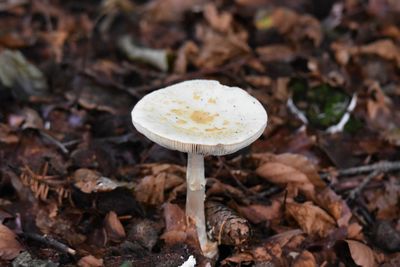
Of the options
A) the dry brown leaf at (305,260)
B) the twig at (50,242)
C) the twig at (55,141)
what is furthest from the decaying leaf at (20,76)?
the dry brown leaf at (305,260)

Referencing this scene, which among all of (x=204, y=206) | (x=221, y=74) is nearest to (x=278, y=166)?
(x=204, y=206)

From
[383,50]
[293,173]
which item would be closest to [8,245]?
[293,173]

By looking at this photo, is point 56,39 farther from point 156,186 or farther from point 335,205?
point 335,205

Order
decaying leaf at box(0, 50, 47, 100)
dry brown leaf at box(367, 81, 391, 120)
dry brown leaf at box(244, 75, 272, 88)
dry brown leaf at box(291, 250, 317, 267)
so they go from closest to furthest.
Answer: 1. dry brown leaf at box(291, 250, 317, 267)
2. decaying leaf at box(0, 50, 47, 100)
3. dry brown leaf at box(367, 81, 391, 120)
4. dry brown leaf at box(244, 75, 272, 88)

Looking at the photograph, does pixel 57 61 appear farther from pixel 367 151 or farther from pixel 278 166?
pixel 367 151

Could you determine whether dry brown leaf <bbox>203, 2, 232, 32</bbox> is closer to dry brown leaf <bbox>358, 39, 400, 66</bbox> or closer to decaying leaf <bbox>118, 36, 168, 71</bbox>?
decaying leaf <bbox>118, 36, 168, 71</bbox>

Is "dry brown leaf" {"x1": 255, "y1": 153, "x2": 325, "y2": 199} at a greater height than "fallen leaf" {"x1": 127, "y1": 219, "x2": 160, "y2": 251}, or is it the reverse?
"dry brown leaf" {"x1": 255, "y1": 153, "x2": 325, "y2": 199}

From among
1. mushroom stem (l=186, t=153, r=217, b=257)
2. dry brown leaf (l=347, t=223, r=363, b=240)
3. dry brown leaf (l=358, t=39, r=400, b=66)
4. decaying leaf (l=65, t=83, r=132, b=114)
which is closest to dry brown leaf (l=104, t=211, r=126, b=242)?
mushroom stem (l=186, t=153, r=217, b=257)

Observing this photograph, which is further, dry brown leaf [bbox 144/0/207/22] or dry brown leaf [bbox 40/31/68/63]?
dry brown leaf [bbox 144/0/207/22]
